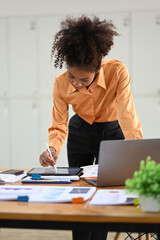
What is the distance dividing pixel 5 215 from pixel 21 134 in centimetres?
328

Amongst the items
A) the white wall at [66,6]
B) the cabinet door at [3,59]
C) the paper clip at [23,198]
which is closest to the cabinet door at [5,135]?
the cabinet door at [3,59]

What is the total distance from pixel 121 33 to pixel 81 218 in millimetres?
3242

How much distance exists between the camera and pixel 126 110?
194 centimetres


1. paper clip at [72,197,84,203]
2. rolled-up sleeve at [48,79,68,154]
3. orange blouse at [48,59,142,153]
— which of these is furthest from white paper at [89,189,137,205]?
rolled-up sleeve at [48,79,68,154]

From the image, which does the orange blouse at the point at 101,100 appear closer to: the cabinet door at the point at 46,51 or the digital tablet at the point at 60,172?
the digital tablet at the point at 60,172

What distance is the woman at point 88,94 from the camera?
66.1 inches

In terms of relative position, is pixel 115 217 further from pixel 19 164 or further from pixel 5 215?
pixel 19 164

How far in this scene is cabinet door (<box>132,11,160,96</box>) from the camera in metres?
4.05

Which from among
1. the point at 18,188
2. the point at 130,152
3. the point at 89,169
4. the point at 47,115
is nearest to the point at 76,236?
the point at 89,169

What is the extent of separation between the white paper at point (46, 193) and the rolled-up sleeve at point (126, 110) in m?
0.54

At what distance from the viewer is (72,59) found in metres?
1.67

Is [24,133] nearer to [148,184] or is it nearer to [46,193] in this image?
[46,193]

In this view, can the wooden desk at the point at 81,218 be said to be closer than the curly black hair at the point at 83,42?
Yes

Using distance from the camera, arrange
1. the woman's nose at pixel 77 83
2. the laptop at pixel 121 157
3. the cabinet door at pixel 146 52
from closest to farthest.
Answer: the laptop at pixel 121 157, the woman's nose at pixel 77 83, the cabinet door at pixel 146 52
